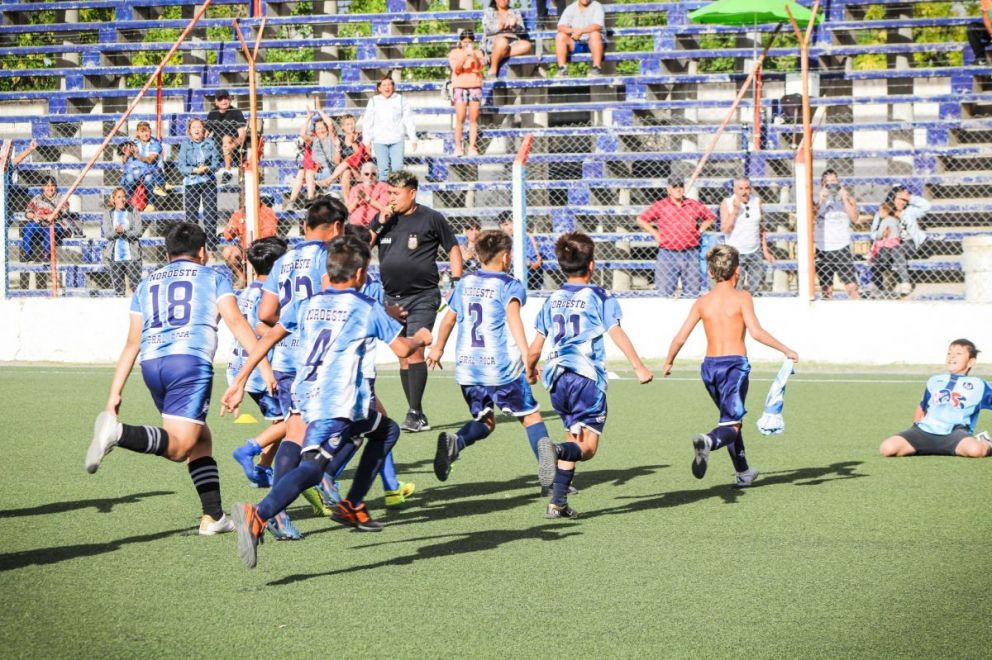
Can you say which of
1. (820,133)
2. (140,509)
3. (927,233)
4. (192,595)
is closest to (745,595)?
(192,595)

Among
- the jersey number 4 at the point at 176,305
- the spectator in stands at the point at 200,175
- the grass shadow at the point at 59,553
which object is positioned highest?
the spectator in stands at the point at 200,175

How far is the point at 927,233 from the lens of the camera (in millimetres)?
17250

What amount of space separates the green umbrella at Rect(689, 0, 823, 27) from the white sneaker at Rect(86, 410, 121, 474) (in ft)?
50.6

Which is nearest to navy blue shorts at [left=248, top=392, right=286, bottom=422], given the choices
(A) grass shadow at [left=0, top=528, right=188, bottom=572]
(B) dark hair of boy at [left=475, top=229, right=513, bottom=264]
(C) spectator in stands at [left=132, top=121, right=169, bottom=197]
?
(A) grass shadow at [left=0, top=528, right=188, bottom=572]

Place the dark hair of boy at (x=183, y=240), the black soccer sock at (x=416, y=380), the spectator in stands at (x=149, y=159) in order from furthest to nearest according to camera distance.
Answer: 1. the spectator in stands at (x=149, y=159)
2. the black soccer sock at (x=416, y=380)
3. the dark hair of boy at (x=183, y=240)

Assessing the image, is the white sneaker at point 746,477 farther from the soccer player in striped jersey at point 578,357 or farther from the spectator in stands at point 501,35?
the spectator in stands at point 501,35

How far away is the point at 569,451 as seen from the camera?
7.59 meters

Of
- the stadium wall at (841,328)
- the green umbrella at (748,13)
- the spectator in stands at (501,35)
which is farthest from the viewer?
the spectator in stands at (501,35)

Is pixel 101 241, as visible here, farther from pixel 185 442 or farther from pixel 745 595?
pixel 745 595

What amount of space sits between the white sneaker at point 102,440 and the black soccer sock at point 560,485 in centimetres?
242

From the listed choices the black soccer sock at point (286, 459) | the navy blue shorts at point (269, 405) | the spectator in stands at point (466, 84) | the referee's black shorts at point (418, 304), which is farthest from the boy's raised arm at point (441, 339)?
the spectator in stands at point (466, 84)

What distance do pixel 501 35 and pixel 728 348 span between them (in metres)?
13.6

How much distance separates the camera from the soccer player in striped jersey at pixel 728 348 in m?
8.52

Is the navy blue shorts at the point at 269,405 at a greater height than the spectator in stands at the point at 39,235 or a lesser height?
lesser
